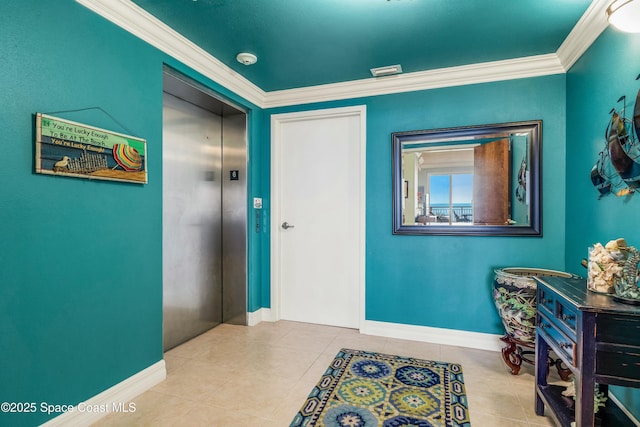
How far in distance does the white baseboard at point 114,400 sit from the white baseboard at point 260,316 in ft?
3.58

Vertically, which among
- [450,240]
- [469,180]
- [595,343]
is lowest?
[595,343]

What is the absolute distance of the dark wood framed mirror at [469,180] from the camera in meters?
2.61

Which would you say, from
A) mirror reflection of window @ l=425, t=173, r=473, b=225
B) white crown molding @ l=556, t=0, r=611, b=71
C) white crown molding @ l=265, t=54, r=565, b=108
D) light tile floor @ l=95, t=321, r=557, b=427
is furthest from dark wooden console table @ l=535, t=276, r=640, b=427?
white crown molding @ l=265, t=54, r=565, b=108

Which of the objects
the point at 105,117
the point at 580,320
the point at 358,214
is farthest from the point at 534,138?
the point at 105,117

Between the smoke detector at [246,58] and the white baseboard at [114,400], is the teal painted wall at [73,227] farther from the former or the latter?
the smoke detector at [246,58]

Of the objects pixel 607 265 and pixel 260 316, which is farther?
pixel 260 316

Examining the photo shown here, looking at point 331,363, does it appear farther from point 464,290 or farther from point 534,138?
point 534,138

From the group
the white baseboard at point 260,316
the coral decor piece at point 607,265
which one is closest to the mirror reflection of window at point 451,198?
the coral decor piece at point 607,265

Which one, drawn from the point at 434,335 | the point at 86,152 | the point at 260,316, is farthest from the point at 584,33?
the point at 260,316

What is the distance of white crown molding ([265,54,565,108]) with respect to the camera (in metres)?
2.56

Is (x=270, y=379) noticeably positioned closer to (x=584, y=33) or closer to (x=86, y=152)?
(x=86, y=152)

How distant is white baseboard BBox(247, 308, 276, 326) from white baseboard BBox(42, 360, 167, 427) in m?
1.09

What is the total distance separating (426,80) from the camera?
2.83 meters

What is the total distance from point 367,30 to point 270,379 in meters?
2.45
